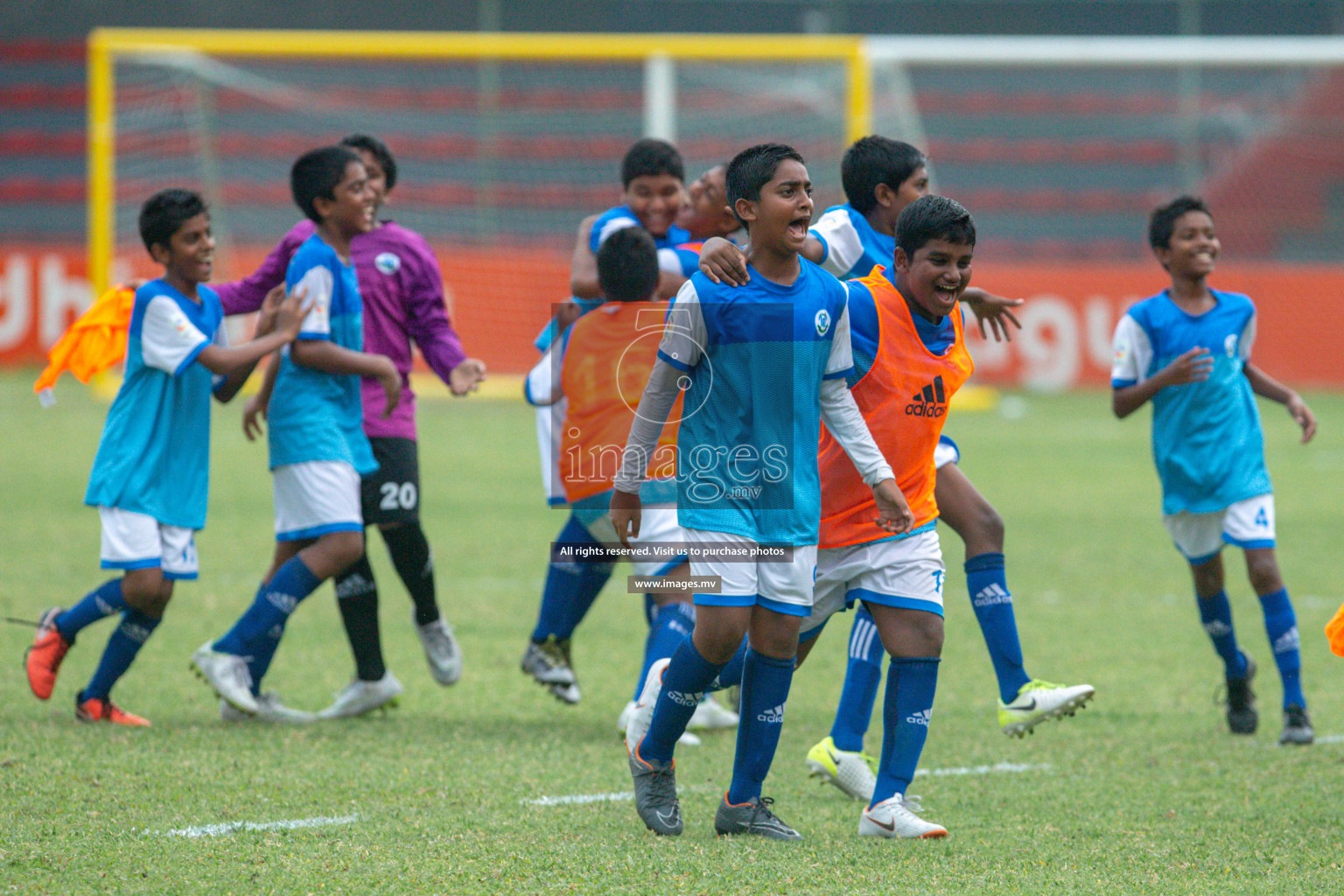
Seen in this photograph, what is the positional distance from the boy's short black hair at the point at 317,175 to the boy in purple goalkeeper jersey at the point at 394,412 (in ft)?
0.97

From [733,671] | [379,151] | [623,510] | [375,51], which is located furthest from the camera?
[375,51]

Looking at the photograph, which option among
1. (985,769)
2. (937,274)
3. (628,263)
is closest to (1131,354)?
(985,769)

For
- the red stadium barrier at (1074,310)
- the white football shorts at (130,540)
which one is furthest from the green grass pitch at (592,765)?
the red stadium barrier at (1074,310)

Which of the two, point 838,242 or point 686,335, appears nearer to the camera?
point 686,335

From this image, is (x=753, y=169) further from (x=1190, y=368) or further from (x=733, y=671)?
(x=1190, y=368)

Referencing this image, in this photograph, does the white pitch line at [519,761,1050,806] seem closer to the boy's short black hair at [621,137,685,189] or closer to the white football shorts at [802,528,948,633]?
the white football shorts at [802,528,948,633]

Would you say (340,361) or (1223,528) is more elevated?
(340,361)

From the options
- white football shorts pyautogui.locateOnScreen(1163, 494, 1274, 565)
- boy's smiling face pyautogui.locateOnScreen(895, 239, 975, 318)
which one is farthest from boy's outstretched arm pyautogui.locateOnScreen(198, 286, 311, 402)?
white football shorts pyautogui.locateOnScreen(1163, 494, 1274, 565)

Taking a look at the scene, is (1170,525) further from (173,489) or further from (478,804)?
(173,489)

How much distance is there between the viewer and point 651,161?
5.48 metres

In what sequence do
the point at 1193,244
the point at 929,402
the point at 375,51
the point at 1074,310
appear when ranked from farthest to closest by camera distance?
1. the point at 1074,310
2. the point at 375,51
3. the point at 1193,244
4. the point at 929,402

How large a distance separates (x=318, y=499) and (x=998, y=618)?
225 cm

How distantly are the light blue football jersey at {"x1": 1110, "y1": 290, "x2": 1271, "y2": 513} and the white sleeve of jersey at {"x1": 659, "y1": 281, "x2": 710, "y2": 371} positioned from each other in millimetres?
2140

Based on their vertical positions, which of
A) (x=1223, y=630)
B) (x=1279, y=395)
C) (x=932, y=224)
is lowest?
(x=1223, y=630)
